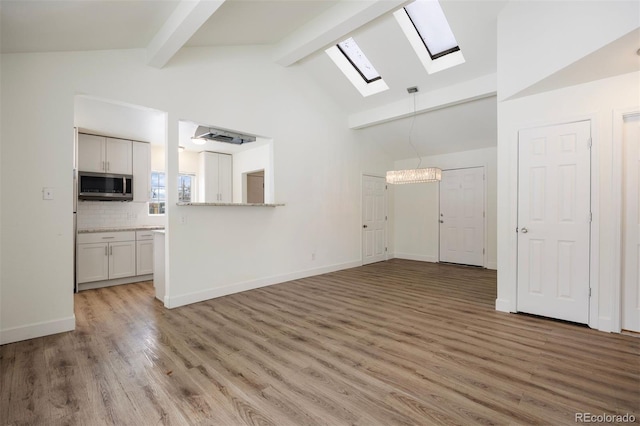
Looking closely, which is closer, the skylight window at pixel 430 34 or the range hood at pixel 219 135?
the skylight window at pixel 430 34

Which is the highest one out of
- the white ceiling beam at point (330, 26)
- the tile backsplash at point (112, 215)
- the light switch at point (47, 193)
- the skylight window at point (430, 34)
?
the skylight window at point (430, 34)

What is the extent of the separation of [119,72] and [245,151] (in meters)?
3.76

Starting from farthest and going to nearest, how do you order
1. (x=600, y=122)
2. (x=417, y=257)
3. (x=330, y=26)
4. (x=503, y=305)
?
(x=417, y=257) < (x=330, y=26) < (x=503, y=305) < (x=600, y=122)

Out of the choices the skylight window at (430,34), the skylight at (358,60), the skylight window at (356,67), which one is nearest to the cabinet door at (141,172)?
the skylight window at (356,67)

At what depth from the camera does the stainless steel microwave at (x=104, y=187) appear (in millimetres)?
4980

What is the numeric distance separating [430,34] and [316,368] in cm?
468

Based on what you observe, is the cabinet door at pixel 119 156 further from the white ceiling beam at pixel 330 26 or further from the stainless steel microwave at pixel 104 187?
the white ceiling beam at pixel 330 26

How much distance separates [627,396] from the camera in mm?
1946

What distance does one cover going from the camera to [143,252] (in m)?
5.28

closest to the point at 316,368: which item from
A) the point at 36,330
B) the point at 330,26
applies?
the point at 36,330

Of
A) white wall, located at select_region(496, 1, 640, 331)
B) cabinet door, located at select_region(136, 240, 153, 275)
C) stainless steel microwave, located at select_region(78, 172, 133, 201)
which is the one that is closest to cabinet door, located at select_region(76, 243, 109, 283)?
cabinet door, located at select_region(136, 240, 153, 275)

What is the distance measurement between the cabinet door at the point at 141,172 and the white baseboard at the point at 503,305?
5946 mm

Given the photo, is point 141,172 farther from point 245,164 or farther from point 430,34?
point 430,34

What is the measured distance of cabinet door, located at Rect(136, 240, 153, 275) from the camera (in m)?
5.21
